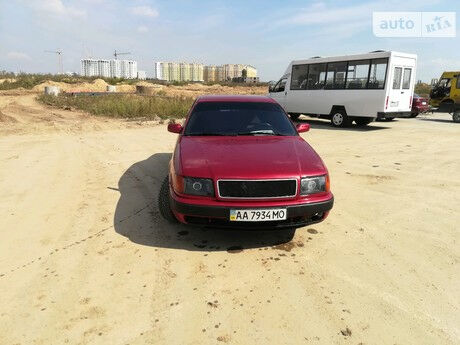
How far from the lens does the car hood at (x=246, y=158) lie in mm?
3479

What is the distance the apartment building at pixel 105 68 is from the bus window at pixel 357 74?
4005 inches

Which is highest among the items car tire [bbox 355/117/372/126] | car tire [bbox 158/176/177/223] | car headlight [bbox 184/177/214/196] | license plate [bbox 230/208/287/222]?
car tire [bbox 355/117/372/126]

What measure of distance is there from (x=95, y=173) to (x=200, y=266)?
403 centimetres

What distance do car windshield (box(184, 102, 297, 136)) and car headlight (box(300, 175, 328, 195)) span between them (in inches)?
48.0

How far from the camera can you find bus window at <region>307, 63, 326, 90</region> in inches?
574

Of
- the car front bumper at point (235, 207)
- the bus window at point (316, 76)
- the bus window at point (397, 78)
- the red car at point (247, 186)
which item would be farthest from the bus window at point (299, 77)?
the car front bumper at point (235, 207)

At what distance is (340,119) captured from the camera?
14.5 meters

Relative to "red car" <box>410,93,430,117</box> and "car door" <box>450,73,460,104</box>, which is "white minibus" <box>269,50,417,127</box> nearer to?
"red car" <box>410,93,430,117</box>

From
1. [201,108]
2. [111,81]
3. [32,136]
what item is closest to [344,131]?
[201,108]

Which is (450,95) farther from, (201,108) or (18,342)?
(18,342)

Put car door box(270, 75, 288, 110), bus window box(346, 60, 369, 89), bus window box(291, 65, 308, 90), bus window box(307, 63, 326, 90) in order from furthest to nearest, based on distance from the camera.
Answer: car door box(270, 75, 288, 110) < bus window box(291, 65, 308, 90) < bus window box(307, 63, 326, 90) < bus window box(346, 60, 369, 89)

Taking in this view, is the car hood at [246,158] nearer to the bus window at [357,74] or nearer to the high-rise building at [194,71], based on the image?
the bus window at [357,74]

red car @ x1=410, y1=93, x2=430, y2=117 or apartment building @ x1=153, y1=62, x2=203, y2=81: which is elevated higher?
apartment building @ x1=153, y1=62, x2=203, y2=81

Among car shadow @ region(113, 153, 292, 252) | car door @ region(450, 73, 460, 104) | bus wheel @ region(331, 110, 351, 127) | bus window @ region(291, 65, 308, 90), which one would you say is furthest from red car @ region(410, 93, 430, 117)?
car shadow @ region(113, 153, 292, 252)
